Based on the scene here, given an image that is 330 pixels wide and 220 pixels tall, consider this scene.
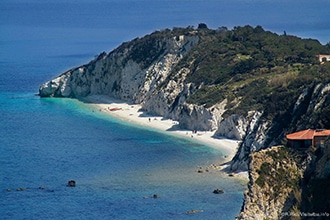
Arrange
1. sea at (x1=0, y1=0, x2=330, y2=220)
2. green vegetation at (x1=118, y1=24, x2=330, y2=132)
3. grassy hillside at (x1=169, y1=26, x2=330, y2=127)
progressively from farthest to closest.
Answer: grassy hillside at (x1=169, y1=26, x2=330, y2=127)
green vegetation at (x1=118, y1=24, x2=330, y2=132)
sea at (x1=0, y1=0, x2=330, y2=220)

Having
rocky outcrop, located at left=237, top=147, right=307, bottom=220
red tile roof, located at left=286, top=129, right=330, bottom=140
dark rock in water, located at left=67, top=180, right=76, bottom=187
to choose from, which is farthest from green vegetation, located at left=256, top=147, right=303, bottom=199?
dark rock in water, located at left=67, top=180, right=76, bottom=187

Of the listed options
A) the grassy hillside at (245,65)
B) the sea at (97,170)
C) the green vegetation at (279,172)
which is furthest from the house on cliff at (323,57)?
the green vegetation at (279,172)

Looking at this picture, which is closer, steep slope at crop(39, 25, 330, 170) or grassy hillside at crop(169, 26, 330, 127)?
steep slope at crop(39, 25, 330, 170)

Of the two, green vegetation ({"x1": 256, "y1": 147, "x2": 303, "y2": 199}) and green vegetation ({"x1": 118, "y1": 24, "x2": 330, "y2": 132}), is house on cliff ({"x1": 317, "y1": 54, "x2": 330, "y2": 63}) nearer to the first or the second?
green vegetation ({"x1": 118, "y1": 24, "x2": 330, "y2": 132})

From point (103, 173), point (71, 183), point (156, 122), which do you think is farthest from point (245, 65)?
point (71, 183)

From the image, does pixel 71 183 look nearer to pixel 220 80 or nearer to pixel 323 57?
pixel 220 80

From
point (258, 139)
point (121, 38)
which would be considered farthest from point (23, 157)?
point (121, 38)

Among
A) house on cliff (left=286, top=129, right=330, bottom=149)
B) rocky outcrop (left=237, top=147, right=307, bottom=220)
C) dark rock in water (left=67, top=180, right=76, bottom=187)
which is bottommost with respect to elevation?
dark rock in water (left=67, top=180, right=76, bottom=187)
